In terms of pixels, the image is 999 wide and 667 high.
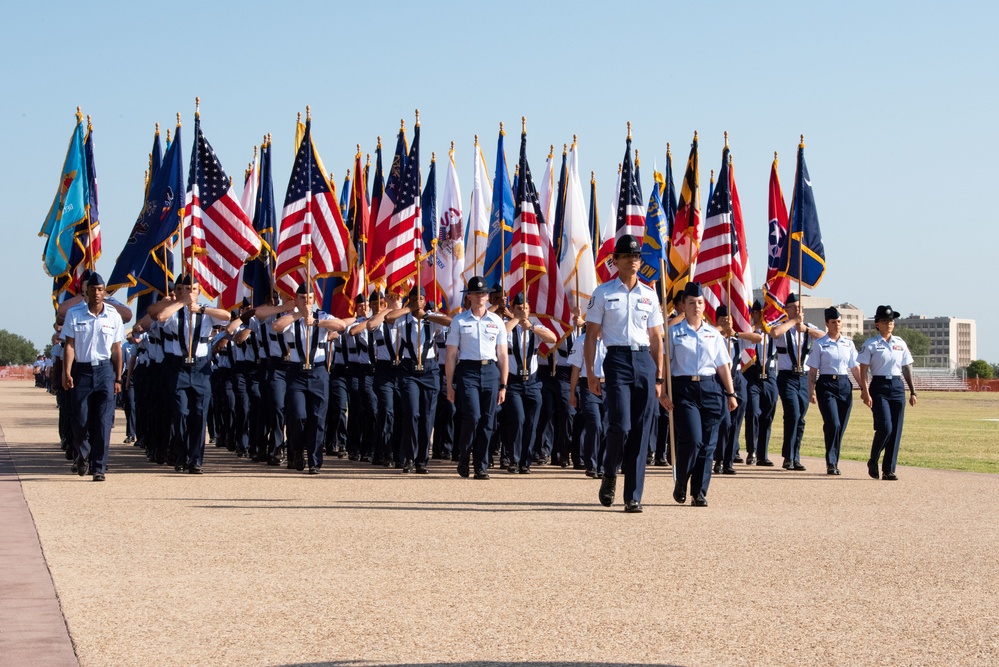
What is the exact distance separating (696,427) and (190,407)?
624cm

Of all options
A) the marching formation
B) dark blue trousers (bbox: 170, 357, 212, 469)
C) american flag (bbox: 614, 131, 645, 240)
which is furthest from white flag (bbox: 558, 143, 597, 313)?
dark blue trousers (bbox: 170, 357, 212, 469)

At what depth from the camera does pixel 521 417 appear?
16281mm

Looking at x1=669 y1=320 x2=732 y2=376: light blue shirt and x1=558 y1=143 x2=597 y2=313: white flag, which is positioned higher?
x1=558 y1=143 x2=597 y2=313: white flag

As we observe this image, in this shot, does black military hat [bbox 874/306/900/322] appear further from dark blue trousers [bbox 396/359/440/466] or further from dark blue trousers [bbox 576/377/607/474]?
dark blue trousers [bbox 396/359/440/466]

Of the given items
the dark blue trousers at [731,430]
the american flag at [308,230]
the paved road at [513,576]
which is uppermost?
the american flag at [308,230]

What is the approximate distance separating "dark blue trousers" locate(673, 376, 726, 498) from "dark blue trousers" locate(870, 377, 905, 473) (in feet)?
11.0

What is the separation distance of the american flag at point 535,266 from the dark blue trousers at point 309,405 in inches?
124

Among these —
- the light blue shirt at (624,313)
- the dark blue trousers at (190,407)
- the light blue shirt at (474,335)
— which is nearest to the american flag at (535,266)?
the light blue shirt at (474,335)

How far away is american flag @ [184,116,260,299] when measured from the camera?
1717 centimetres

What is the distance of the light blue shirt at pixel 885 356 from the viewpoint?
50.2 ft

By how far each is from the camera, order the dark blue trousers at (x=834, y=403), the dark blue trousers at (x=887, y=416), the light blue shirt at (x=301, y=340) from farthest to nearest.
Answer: the dark blue trousers at (x=834, y=403) → the light blue shirt at (x=301, y=340) → the dark blue trousers at (x=887, y=416)

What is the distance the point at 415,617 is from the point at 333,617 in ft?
1.27

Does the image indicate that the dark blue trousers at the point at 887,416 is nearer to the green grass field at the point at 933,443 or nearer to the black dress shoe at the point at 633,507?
the green grass field at the point at 933,443

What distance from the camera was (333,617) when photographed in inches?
255
